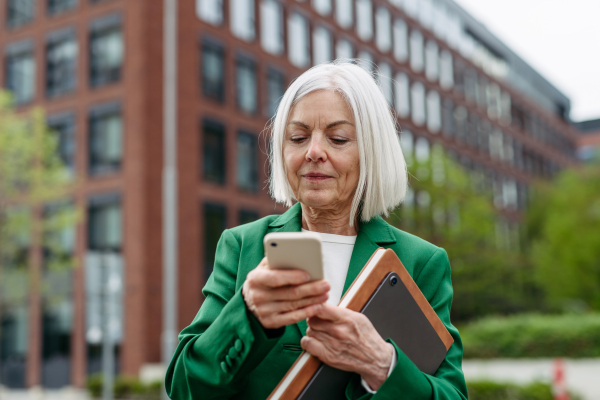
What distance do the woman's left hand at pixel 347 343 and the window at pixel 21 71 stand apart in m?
29.7

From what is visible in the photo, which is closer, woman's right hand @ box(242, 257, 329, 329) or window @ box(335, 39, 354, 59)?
woman's right hand @ box(242, 257, 329, 329)

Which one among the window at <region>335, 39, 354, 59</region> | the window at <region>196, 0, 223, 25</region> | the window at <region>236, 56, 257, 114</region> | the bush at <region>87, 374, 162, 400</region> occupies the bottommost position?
the bush at <region>87, 374, 162, 400</region>

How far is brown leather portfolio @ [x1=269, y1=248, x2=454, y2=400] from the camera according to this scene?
160 cm

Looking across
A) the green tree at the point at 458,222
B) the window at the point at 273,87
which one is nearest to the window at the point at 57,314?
the window at the point at 273,87

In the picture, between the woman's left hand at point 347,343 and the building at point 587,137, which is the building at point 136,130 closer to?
the woman's left hand at point 347,343

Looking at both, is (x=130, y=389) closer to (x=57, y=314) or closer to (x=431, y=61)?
(x=57, y=314)

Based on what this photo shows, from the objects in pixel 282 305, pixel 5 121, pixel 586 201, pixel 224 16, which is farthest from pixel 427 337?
pixel 586 201

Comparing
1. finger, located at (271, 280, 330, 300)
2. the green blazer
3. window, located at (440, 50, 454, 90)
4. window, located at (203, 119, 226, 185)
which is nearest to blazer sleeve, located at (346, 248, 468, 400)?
the green blazer

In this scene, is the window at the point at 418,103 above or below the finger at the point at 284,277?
above

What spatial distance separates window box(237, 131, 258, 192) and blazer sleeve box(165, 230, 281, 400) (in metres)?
26.8

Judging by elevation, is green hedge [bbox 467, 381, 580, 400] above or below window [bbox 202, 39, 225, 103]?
below

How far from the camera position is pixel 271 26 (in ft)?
105

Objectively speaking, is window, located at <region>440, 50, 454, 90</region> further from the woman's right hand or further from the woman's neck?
the woman's right hand

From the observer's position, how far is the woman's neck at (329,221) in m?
1.98
